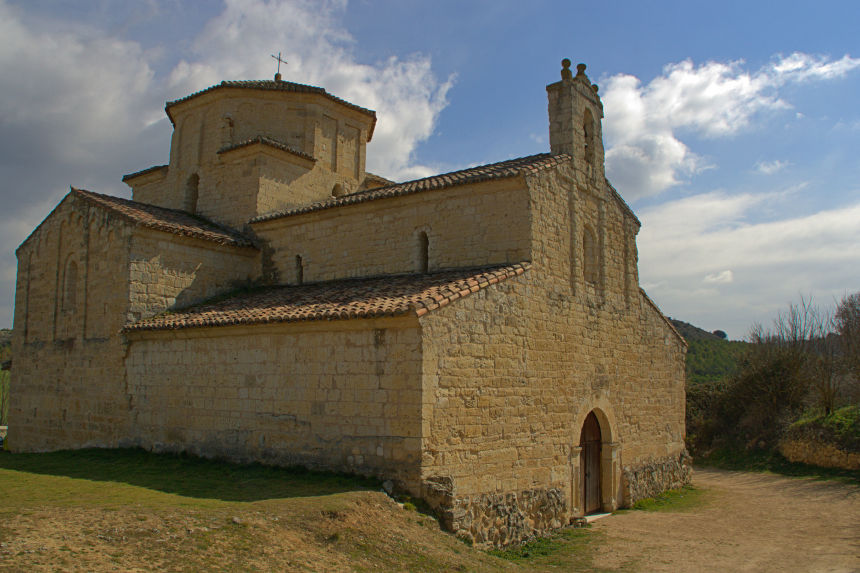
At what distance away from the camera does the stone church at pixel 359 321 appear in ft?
30.6

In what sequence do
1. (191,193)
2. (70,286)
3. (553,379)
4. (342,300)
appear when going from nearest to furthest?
1. (342,300)
2. (553,379)
3. (70,286)
4. (191,193)

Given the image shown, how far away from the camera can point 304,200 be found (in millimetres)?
17062

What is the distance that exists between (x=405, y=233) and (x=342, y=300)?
2.63m

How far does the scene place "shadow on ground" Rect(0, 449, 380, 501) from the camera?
28.4ft

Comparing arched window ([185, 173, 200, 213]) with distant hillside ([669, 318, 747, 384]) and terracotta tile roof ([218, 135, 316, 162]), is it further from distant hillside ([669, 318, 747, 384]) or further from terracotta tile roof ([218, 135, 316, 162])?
distant hillside ([669, 318, 747, 384])

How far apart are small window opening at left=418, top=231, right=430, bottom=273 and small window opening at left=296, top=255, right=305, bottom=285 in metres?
3.30

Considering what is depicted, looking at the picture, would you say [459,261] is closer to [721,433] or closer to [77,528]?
[77,528]

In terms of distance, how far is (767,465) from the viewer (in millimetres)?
18750

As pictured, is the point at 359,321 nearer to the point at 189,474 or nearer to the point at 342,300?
the point at 342,300

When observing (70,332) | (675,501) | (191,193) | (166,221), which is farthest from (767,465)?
(70,332)

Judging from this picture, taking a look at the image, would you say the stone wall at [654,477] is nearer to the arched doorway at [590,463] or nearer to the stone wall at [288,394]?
the arched doorway at [590,463]

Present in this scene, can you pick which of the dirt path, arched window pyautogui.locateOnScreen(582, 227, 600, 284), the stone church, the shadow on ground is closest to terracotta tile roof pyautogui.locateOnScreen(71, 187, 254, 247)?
the stone church

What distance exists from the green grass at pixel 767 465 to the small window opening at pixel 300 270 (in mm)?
14601

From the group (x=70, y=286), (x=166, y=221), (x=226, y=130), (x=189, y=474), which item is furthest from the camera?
(x=226, y=130)
